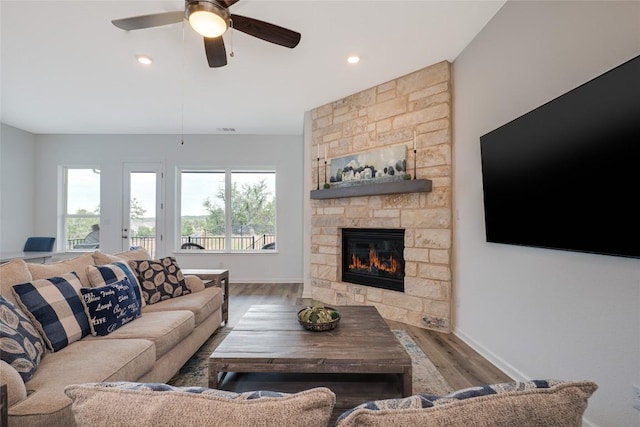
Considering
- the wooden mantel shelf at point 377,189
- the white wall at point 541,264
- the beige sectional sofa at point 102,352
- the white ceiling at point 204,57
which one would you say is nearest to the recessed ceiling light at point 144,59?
the white ceiling at point 204,57

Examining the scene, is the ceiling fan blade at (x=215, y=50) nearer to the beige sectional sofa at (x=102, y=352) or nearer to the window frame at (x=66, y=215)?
the beige sectional sofa at (x=102, y=352)

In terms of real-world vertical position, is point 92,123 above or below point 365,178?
above

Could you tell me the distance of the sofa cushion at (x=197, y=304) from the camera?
2.52 m

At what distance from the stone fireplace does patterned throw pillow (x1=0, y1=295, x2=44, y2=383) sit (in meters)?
3.08

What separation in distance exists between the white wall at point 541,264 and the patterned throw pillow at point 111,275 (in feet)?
9.46

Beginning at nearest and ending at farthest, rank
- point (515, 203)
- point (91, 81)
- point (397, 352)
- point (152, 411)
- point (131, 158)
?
point (152, 411) < point (397, 352) < point (515, 203) < point (91, 81) < point (131, 158)

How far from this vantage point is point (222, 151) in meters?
5.82

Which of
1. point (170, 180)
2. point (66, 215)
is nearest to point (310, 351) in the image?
point (170, 180)

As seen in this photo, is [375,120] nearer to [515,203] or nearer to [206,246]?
[515,203]

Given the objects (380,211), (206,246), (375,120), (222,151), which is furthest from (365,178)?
(206,246)

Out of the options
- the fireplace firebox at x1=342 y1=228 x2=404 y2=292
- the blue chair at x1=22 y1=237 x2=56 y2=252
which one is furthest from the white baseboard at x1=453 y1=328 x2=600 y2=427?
the blue chair at x1=22 y1=237 x2=56 y2=252

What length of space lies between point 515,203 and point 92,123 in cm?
623

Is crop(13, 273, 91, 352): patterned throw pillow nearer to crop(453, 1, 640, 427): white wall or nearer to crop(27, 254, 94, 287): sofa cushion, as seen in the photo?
crop(27, 254, 94, 287): sofa cushion

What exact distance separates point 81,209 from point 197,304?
4895mm
